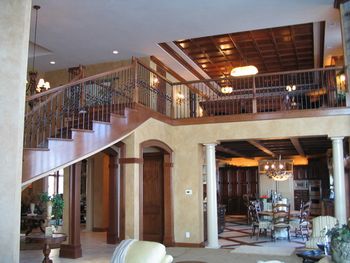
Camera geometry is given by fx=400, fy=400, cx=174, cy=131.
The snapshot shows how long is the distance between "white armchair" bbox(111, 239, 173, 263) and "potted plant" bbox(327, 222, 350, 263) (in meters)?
1.97

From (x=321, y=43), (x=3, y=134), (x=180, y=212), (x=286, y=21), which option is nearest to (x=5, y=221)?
(x=3, y=134)

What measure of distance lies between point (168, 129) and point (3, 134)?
5.74 meters

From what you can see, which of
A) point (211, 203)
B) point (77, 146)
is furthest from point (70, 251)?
point (211, 203)

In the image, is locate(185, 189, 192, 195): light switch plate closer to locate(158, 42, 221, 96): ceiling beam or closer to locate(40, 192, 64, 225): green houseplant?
locate(158, 42, 221, 96): ceiling beam

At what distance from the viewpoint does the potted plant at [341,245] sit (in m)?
4.64

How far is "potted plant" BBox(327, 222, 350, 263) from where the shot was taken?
4641mm

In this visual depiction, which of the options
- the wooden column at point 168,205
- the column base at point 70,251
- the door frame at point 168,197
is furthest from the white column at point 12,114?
the wooden column at point 168,205

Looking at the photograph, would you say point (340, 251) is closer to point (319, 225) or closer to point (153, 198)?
point (319, 225)

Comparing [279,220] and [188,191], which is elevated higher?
[188,191]

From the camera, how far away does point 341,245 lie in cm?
468

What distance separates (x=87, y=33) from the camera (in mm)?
10523

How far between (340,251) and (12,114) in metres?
4.53

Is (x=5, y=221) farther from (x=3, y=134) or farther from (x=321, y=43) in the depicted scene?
(x=321, y=43)

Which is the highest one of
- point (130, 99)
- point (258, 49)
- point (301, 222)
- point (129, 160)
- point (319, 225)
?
point (258, 49)
